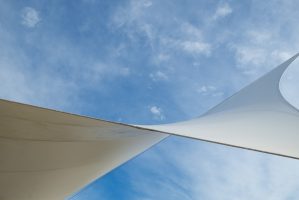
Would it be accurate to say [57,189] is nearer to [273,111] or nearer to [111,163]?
[111,163]

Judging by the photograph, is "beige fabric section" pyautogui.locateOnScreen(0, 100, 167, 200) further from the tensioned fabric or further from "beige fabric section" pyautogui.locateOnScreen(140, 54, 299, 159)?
"beige fabric section" pyautogui.locateOnScreen(140, 54, 299, 159)

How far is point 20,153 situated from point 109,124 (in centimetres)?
85

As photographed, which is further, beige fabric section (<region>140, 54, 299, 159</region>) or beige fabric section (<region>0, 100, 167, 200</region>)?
beige fabric section (<region>140, 54, 299, 159</region>)

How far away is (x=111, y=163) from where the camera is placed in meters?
4.94

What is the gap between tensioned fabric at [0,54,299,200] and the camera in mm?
2566

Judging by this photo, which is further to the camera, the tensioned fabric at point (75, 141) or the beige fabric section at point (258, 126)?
the beige fabric section at point (258, 126)

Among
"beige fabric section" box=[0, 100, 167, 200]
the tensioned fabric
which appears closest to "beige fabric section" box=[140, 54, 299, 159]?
the tensioned fabric

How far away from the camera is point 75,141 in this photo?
10.6ft

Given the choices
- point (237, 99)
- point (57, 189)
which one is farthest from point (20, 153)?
point (237, 99)

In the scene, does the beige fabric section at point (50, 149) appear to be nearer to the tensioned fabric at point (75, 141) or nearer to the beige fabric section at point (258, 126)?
the tensioned fabric at point (75, 141)

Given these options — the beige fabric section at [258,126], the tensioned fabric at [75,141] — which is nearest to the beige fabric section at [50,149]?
the tensioned fabric at [75,141]

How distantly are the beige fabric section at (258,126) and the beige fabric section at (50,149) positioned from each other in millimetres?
572

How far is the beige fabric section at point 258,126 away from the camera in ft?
8.86

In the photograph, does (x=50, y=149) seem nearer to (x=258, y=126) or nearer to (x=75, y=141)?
(x=75, y=141)
